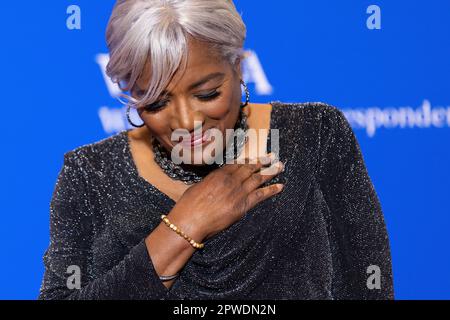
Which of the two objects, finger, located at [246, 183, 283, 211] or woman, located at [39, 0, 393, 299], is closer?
woman, located at [39, 0, 393, 299]

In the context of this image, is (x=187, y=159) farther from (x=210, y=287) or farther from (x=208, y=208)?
(x=210, y=287)

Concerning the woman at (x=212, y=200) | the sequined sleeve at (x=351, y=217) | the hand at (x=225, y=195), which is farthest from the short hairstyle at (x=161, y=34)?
the sequined sleeve at (x=351, y=217)

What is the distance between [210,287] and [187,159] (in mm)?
237

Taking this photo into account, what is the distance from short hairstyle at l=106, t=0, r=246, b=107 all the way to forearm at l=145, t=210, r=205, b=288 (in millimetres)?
218

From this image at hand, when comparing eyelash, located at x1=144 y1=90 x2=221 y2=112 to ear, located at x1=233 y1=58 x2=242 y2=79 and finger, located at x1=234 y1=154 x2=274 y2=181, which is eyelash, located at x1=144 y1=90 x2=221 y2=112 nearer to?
ear, located at x1=233 y1=58 x2=242 y2=79

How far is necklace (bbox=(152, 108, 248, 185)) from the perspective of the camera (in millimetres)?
1401

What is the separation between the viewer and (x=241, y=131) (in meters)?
1.41

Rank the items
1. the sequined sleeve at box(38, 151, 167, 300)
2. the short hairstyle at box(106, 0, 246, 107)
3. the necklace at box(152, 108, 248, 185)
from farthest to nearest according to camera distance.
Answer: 1. the necklace at box(152, 108, 248, 185)
2. the sequined sleeve at box(38, 151, 167, 300)
3. the short hairstyle at box(106, 0, 246, 107)

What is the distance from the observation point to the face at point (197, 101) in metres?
1.21

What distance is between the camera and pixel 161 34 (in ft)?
3.87

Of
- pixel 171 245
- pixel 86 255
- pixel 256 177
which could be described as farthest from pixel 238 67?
pixel 86 255

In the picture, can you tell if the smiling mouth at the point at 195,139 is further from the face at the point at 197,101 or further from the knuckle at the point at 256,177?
the knuckle at the point at 256,177

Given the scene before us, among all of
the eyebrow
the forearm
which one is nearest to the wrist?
the forearm
